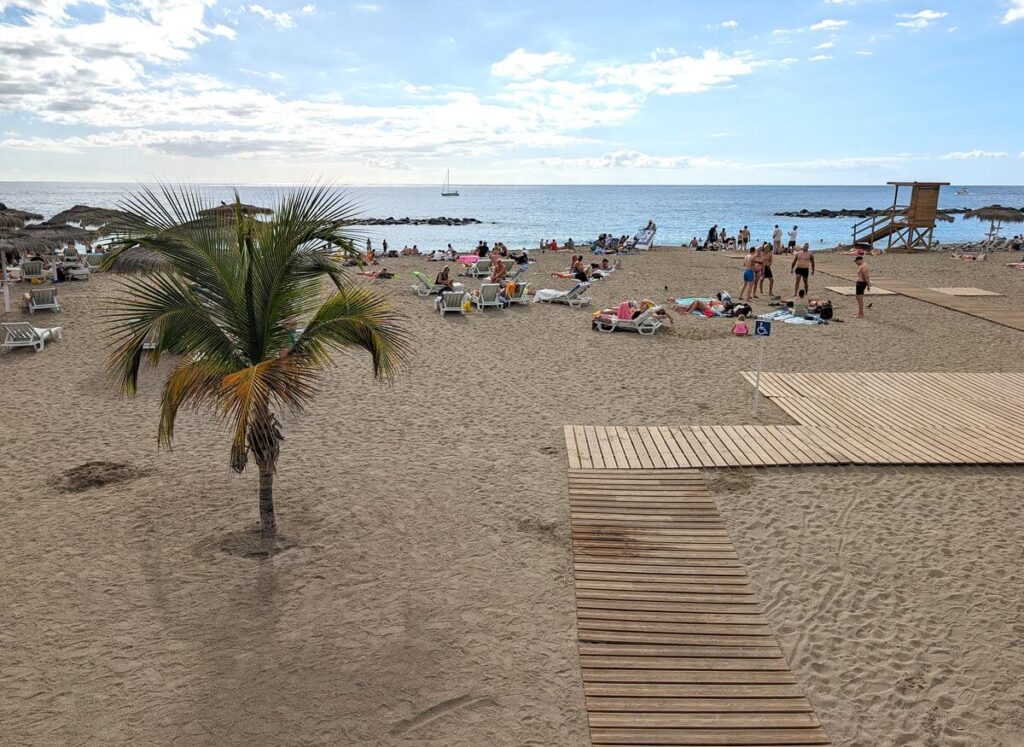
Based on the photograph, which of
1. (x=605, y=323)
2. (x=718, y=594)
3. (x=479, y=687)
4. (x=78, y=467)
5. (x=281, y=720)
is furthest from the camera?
(x=605, y=323)

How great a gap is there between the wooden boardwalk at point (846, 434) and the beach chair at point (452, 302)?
7271 millimetres

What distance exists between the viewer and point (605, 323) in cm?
1384

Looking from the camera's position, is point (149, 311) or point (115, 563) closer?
point (149, 311)

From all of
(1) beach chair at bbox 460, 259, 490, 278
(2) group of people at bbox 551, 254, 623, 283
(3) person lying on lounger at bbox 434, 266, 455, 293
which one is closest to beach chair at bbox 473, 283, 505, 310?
(3) person lying on lounger at bbox 434, 266, 455, 293

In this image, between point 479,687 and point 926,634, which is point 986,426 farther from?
point 479,687

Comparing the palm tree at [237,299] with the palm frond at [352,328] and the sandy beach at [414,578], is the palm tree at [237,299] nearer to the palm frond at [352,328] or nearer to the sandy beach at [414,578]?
the palm frond at [352,328]

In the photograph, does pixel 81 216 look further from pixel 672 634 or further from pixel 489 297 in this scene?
pixel 672 634

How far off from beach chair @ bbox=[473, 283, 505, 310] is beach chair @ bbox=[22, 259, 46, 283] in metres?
12.6

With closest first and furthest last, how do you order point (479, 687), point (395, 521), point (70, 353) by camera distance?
point (479, 687) → point (395, 521) → point (70, 353)

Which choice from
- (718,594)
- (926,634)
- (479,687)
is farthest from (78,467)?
(926,634)

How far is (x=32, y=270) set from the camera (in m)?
19.8

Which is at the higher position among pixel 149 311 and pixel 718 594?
pixel 149 311

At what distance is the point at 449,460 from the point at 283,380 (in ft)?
10.2

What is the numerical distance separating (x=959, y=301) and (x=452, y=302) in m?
12.2
